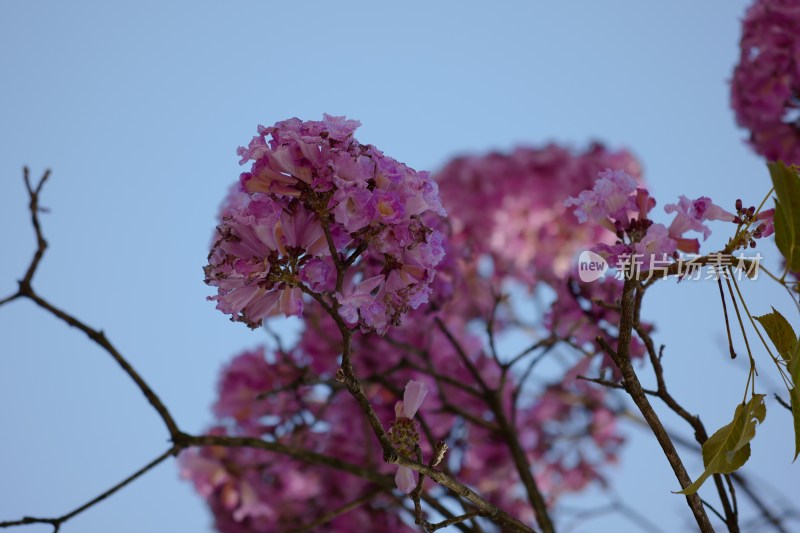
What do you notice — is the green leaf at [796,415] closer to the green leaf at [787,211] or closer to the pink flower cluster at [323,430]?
the green leaf at [787,211]

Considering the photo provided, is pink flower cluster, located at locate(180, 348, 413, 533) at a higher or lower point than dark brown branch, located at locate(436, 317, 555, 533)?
higher

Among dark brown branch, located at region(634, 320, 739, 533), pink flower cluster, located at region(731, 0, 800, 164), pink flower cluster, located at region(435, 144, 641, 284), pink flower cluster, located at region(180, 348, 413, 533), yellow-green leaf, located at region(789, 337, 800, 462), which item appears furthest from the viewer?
pink flower cluster, located at region(435, 144, 641, 284)

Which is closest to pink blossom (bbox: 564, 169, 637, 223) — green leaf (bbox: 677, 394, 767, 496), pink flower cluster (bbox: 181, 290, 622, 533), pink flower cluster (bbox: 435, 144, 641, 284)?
green leaf (bbox: 677, 394, 767, 496)

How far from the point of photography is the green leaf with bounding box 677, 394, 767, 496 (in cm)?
96

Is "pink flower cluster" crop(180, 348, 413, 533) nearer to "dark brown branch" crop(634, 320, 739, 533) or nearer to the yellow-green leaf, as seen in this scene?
"dark brown branch" crop(634, 320, 739, 533)

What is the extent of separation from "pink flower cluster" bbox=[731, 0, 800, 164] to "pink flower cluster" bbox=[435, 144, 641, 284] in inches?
125

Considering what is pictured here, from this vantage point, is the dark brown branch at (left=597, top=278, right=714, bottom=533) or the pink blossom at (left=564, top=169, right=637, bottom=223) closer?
the dark brown branch at (left=597, top=278, right=714, bottom=533)

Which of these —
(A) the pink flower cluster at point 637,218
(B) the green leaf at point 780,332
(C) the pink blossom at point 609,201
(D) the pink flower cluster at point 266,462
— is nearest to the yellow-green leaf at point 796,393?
(B) the green leaf at point 780,332

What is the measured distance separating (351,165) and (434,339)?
185 cm

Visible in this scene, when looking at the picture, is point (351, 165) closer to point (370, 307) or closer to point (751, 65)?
point (370, 307)

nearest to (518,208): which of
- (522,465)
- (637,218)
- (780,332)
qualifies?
(522,465)

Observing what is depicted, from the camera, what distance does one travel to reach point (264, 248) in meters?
1.09

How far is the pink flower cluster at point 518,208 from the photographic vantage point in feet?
19.3

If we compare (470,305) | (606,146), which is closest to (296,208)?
(470,305)
